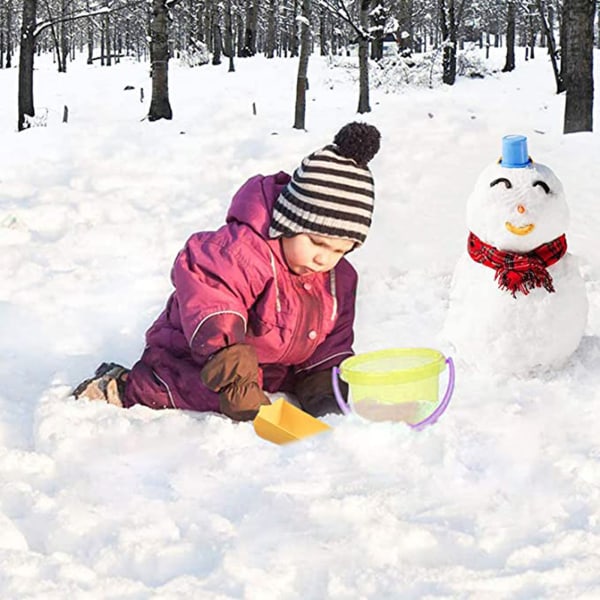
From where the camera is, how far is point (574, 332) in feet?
10.7

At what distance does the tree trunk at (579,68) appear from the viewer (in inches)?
315

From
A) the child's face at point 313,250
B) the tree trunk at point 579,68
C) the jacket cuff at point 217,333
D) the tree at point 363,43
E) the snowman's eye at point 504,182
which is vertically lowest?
the jacket cuff at point 217,333

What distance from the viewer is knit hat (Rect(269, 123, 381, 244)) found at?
279cm

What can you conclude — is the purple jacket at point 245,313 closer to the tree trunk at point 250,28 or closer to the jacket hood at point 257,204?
the jacket hood at point 257,204

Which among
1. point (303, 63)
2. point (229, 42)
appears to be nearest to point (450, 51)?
point (229, 42)

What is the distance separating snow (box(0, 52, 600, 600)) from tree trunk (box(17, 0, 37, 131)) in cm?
777

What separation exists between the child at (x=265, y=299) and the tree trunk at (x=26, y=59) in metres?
10.9

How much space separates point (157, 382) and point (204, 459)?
2.10 feet

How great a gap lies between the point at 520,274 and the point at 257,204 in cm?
107

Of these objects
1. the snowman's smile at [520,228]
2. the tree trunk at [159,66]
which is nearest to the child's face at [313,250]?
the snowman's smile at [520,228]

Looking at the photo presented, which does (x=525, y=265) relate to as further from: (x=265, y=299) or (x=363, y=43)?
(x=363, y=43)

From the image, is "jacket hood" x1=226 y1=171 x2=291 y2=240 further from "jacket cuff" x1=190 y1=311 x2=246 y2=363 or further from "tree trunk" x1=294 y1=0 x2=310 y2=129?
"tree trunk" x1=294 y1=0 x2=310 y2=129

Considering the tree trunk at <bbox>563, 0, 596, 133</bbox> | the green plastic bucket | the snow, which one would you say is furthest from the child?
the tree trunk at <bbox>563, 0, 596, 133</bbox>

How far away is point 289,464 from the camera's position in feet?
7.65
